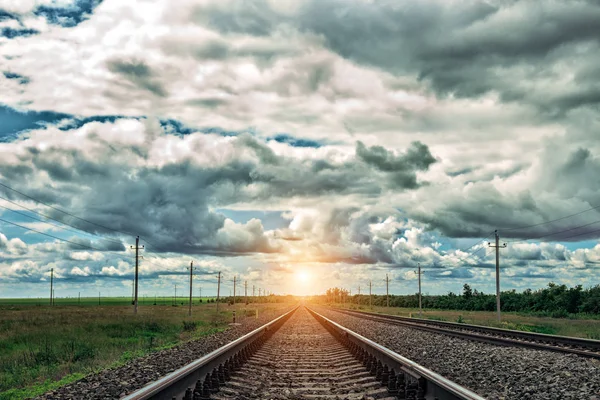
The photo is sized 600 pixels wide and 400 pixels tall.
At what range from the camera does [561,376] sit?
35.4ft

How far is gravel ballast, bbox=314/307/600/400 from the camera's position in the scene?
353 inches

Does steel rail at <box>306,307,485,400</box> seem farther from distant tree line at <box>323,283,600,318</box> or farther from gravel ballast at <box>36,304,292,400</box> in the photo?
distant tree line at <box>323,283,600,318</box>

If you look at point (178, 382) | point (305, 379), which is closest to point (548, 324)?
point (305, 379)

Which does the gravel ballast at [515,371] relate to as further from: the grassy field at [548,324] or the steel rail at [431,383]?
the grassy field at [548,324]

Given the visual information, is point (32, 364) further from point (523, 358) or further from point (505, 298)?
point (505, 298)

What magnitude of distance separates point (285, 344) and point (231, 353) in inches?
267

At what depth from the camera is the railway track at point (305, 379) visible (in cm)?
625

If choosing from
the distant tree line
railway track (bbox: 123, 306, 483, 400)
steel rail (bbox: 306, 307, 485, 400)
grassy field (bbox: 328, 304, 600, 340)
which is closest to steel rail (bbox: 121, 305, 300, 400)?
railway track (bbox: 123, 306, 483, 400)

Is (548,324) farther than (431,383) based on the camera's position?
Yes

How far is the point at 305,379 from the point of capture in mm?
9094

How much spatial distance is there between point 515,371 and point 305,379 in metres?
4.97

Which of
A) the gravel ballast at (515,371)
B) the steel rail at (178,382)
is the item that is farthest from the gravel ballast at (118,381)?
the gravel ballast at (515,371)

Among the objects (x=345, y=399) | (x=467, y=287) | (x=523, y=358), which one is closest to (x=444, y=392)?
(x=345, y=399)

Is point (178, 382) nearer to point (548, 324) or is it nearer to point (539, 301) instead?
point (548, 324)
